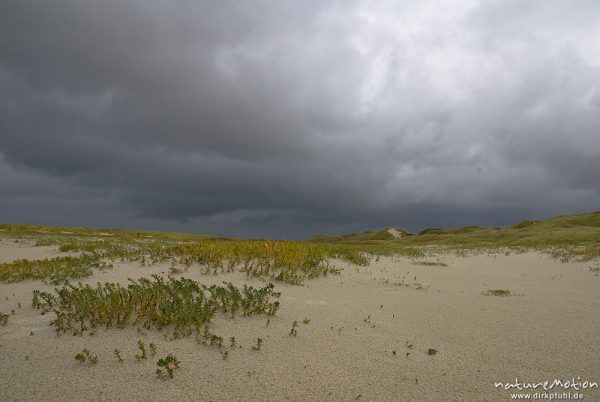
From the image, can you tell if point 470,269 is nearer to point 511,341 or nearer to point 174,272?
point 511,341

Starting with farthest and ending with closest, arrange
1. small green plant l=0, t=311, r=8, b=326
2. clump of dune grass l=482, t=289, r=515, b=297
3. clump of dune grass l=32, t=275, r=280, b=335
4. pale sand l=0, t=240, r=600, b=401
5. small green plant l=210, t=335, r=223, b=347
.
A: clump of dune grass l=482, t=289, r=515, b=297 → small green plant l=0, t=311, r=8, b=326 → clump of dune grass l=32, t=275, r=280, b=335 → small green plant l=210, t=335, r=223, b=347 → pale sand l=0, t=240, r=600, b=401

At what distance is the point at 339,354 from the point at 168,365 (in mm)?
2683

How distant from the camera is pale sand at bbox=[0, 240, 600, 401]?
16.8 ft

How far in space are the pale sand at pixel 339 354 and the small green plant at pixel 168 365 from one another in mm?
114

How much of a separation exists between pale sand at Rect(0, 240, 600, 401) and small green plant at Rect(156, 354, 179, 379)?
0.11m

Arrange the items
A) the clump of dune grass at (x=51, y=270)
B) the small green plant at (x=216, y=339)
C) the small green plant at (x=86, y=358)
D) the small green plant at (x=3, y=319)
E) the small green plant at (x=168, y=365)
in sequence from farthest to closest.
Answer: the clump of dune grass at (x=51, y=270)
the small green plant at (x=3, y=319)
the small green plant at (x=216, y=339)
the small green plant at (x=86, y=358)
the small green plant at (x=168, y=365)

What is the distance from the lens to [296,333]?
724 cm

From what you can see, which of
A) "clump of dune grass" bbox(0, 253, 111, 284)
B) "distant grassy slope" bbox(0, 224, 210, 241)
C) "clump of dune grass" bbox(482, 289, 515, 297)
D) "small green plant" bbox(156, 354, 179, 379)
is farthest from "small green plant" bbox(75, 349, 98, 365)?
"distant grassy slope" bbox(0, 224, 210, 241)

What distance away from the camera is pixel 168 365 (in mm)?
5664

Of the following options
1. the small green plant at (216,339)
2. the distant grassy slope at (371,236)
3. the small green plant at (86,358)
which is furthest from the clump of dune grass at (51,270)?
the distant grassy slope at (371,236)

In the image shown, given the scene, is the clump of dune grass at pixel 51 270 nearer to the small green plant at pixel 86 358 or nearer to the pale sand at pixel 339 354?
the pale sand at pixel 339 354

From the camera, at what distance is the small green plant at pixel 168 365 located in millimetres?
5344

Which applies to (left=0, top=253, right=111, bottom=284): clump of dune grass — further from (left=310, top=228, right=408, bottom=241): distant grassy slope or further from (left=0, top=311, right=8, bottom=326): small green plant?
(left=310, top=228, right=408, bottom=241): distant grassy slope

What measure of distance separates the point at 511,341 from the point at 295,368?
4187 millimetres
